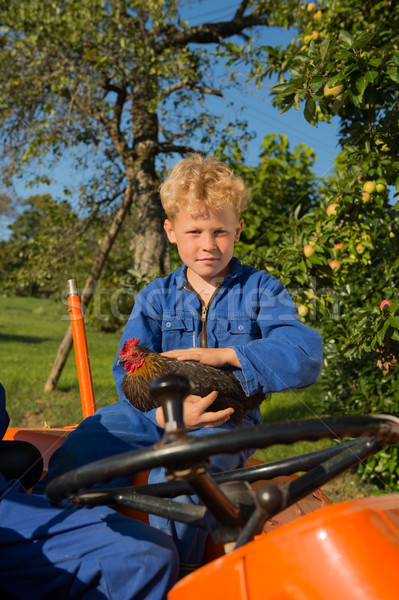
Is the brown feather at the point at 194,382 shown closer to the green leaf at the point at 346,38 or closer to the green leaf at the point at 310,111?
the green leaf at the point at 310,111

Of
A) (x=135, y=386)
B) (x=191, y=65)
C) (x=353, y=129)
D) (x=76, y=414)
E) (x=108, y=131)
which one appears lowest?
(x=76, y=414)

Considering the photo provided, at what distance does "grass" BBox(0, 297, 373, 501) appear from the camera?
5359 mm

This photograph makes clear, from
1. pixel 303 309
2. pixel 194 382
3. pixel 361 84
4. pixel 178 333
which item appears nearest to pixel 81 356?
pixel 178 333

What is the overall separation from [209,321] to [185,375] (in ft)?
1.59

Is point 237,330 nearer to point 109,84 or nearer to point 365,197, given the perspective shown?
point 365,197

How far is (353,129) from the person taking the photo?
3.05 metres

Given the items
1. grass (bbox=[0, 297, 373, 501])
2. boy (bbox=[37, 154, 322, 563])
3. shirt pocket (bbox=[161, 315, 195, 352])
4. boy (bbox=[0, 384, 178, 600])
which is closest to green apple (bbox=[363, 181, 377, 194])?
boy (bbox=[37, 154, 322, 563])

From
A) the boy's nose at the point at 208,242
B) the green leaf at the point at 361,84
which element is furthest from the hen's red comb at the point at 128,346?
the green leaf at the point at 361,84

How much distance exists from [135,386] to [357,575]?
3.35ft

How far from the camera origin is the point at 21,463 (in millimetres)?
1617

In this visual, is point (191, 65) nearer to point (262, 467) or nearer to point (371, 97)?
point (371, 97)

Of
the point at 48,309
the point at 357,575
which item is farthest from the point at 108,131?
the point at 48,309

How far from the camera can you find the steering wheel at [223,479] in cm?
89

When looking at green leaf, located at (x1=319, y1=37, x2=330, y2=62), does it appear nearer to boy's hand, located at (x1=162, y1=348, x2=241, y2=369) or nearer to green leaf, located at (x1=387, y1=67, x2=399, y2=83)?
green leaf, located at (x1=387, y1=67, x2=399, y2=83)
